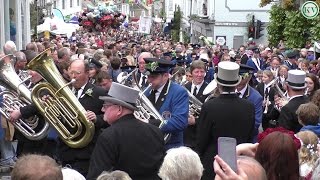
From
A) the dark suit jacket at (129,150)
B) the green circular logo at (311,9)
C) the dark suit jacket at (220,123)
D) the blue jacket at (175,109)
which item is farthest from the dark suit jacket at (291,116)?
the green circular logo at (311,9)

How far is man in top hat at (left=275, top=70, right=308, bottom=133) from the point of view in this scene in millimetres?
7656

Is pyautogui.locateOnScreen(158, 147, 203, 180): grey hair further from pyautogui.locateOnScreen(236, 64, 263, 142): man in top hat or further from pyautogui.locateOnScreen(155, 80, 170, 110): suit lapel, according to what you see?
pyautogui.locateOnScreen(236, 64, 263, 142): man in top hat

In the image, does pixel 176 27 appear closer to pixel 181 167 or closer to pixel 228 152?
pixel 181 167

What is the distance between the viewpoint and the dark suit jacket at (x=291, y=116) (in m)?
7.62

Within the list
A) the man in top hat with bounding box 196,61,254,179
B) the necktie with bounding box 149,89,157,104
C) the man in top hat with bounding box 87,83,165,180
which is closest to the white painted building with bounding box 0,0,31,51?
the necktie with bounding box 149,89,157,104

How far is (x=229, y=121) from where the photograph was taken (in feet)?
21.7

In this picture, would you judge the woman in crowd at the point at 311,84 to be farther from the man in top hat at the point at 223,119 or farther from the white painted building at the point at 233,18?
the white painted building at the point at 233,18

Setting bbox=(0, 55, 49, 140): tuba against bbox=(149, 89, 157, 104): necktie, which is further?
bbox=(0, 55, 49, 140): tuba

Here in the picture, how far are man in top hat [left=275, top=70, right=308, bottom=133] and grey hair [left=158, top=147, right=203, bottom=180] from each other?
306 cm

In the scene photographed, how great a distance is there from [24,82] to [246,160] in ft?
15.6

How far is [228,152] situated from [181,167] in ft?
4.75

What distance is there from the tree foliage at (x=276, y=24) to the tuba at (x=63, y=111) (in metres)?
23.2

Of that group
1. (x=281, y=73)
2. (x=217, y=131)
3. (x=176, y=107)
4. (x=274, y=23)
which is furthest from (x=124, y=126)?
(x=274, y=23)

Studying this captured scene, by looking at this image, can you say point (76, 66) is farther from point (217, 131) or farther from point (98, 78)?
point (217, 131)
